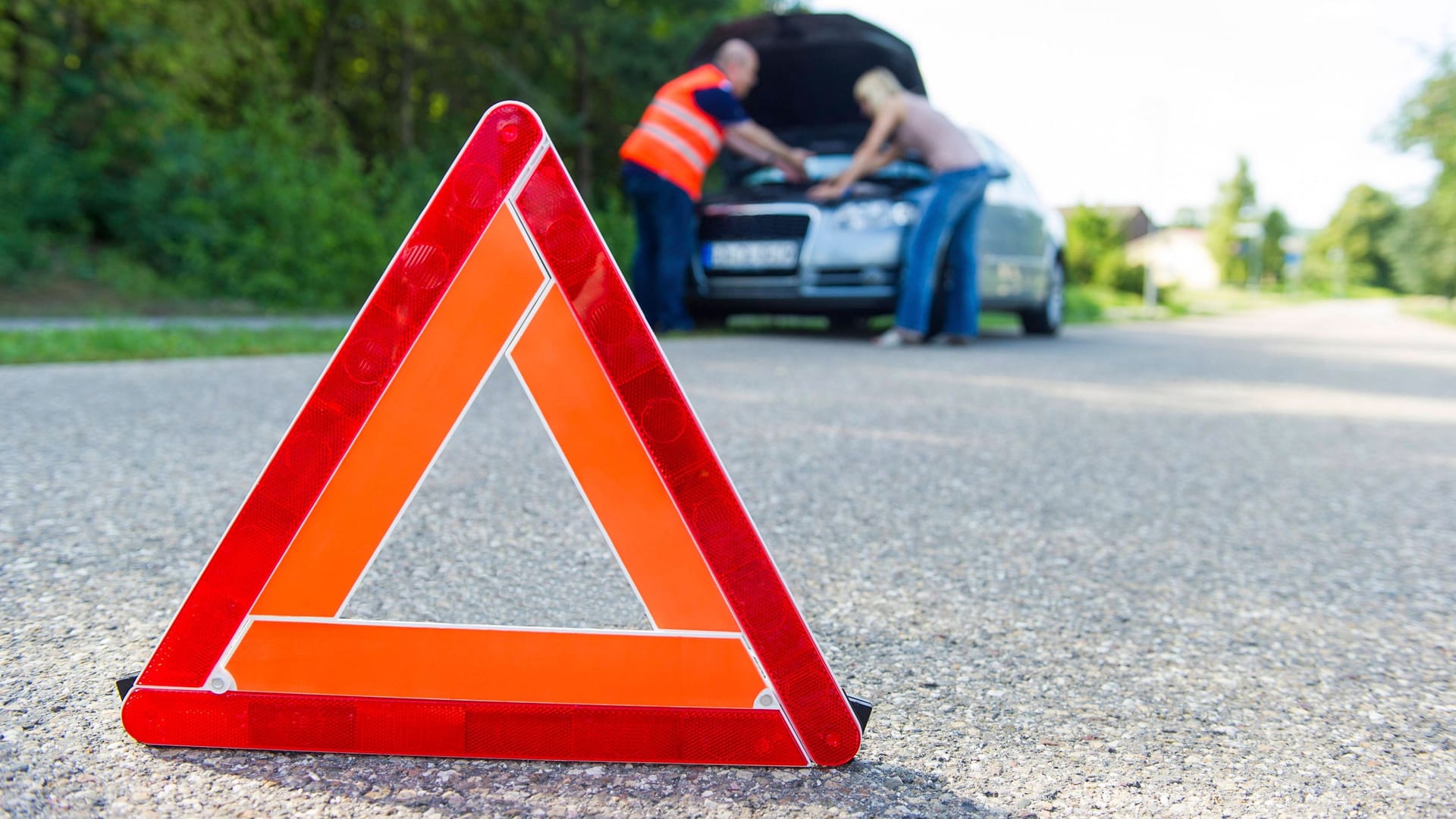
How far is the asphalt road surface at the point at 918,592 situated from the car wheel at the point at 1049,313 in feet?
19.0

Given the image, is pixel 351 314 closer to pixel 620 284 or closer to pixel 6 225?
pixel 6 225

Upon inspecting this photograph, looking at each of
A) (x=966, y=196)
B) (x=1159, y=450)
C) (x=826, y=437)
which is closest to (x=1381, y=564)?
(x=1159, y=450)

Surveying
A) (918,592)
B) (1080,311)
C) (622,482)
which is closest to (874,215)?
(918,592)

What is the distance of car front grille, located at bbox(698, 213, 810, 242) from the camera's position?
328 inches

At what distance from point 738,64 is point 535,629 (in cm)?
707

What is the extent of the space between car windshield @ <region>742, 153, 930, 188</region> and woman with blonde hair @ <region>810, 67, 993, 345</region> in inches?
7.6

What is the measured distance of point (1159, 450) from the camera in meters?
4.54

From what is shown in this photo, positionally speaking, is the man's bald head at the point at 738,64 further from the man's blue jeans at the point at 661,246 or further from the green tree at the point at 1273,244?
the green tree at the point at 1273,244

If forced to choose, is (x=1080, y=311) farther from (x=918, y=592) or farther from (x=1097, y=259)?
(x=918, y=592)

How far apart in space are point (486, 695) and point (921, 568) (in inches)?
54.0

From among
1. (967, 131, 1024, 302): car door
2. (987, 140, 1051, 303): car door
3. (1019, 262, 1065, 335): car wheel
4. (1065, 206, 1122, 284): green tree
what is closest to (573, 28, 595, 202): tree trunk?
(1019, 262, 1065, 335): car wheel

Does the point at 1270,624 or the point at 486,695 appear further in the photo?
the point at 1270,624

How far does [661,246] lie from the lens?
8383mm

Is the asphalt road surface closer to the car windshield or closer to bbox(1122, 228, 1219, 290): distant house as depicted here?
the car windshield
